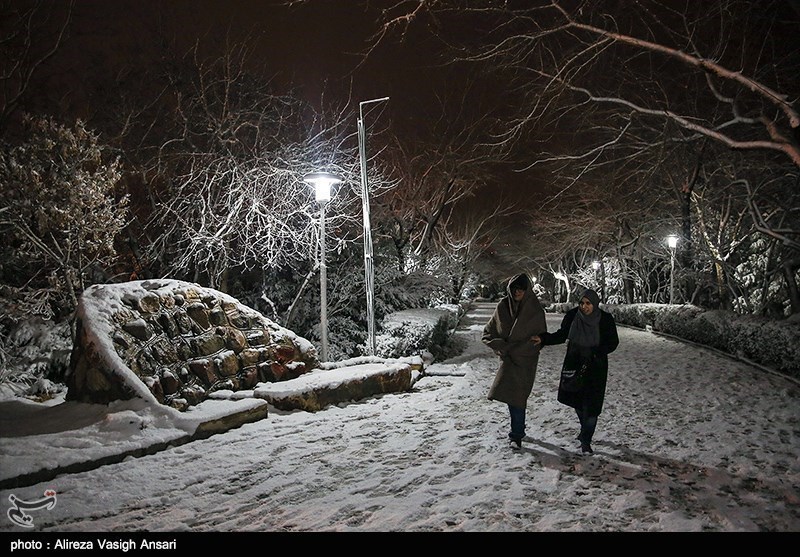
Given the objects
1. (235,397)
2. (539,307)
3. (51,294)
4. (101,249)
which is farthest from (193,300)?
(539,307)

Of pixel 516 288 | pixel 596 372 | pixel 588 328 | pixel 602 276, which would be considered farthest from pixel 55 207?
pixel 602 276

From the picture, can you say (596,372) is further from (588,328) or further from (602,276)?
(602,276)

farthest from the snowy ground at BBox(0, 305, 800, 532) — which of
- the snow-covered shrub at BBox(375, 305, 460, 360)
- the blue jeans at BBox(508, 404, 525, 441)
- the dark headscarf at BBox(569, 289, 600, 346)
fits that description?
the snow-covered shrub at BBox(375, 305, 460, 360)

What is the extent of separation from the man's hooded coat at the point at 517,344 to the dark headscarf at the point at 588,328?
0.35 meters

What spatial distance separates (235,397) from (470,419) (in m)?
3.52

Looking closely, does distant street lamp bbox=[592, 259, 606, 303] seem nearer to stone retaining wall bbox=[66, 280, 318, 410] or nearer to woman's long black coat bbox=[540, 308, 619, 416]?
stone retaining wall bbox=[66, 280, 318, 410]

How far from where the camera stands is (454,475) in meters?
4.54

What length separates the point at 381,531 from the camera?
11.3 feet

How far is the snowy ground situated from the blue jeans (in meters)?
0.20

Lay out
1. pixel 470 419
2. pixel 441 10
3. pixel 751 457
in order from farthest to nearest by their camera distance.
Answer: pixel 441 10 < pixel 470 419 < pixel 751 457

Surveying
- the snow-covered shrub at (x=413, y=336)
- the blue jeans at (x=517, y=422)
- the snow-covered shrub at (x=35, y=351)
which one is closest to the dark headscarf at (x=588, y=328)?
the blue jeans at (x=517, y=422)

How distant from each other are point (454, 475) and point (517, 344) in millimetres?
1534

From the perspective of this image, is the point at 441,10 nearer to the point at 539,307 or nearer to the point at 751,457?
the point at 539,307
